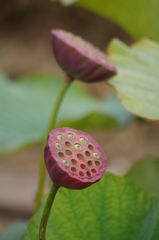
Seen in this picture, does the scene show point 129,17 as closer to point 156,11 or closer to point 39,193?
point 156,11

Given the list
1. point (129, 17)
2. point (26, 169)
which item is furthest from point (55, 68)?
point (129, 17)

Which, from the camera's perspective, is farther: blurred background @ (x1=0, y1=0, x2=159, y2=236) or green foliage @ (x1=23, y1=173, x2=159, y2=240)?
blurred background @ (x1=0, y1=0, x2=159, y2=236)

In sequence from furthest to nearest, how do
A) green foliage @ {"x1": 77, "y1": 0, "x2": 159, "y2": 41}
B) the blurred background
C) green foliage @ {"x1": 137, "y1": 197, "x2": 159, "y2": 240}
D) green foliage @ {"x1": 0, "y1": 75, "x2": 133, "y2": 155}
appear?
the blurred background
green foliage @ {"x1": 0, "y1": 75, "x2": 133, "y2": 155}
green foliage @ {"x1": 77, "y1": 0, "x2": 159, "y2": 41}
green foliage @ {"x1": 137, "y1": 197, "x2": 159, "y2": 240}

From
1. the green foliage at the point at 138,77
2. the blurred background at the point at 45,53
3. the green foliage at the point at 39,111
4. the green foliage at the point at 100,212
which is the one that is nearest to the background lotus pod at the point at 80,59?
the green foliage at the point at 138,77

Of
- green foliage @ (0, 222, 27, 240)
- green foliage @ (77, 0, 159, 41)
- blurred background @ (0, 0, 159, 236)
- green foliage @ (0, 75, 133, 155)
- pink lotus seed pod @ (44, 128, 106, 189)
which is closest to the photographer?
pink lotus seed pod @ (44, 128, 106, 189)

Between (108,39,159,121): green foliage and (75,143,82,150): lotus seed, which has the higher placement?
(75,143,82,150): lotus seed

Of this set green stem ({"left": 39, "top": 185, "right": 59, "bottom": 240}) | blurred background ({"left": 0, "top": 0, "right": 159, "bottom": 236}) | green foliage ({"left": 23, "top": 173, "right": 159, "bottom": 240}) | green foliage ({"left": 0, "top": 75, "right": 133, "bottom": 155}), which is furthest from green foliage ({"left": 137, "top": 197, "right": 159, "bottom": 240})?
blurred background ({"left": 0, "top": 0, "right": 159, "bottom": 236})

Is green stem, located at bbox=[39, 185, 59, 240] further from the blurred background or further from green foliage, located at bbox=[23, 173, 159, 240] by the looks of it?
the blurred background
